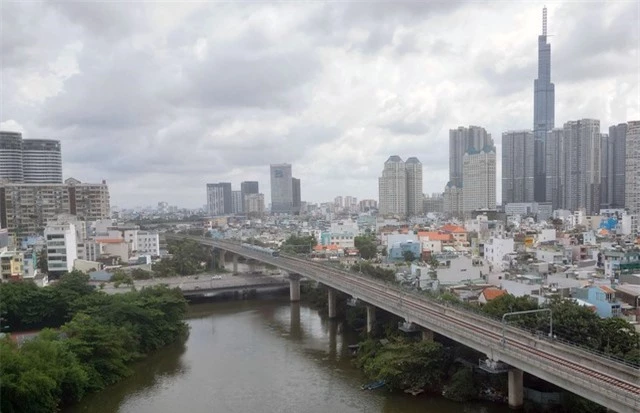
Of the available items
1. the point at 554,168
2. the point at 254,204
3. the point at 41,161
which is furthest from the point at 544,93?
the point at 41,161

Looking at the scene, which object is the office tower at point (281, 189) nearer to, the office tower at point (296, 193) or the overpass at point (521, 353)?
the office tower at point (296, 193)

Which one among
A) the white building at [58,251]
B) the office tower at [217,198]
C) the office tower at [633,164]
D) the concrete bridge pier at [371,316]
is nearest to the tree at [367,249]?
the concrete bridge pier at [371,316]

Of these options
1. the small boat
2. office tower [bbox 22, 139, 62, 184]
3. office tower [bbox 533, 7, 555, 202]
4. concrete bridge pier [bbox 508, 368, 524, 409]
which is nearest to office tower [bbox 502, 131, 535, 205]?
office tower [bbox 533, 7, 555, 202]

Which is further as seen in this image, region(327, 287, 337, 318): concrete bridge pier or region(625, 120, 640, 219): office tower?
region(625, 120, 640, 219): office tower

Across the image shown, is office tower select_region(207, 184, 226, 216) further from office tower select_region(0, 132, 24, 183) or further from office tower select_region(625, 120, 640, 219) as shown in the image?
office tower select_region(625, 120, 640, 219)

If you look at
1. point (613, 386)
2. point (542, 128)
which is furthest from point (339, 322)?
point (542, 128)

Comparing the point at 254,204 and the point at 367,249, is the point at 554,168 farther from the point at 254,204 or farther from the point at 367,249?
the point at 254,204
